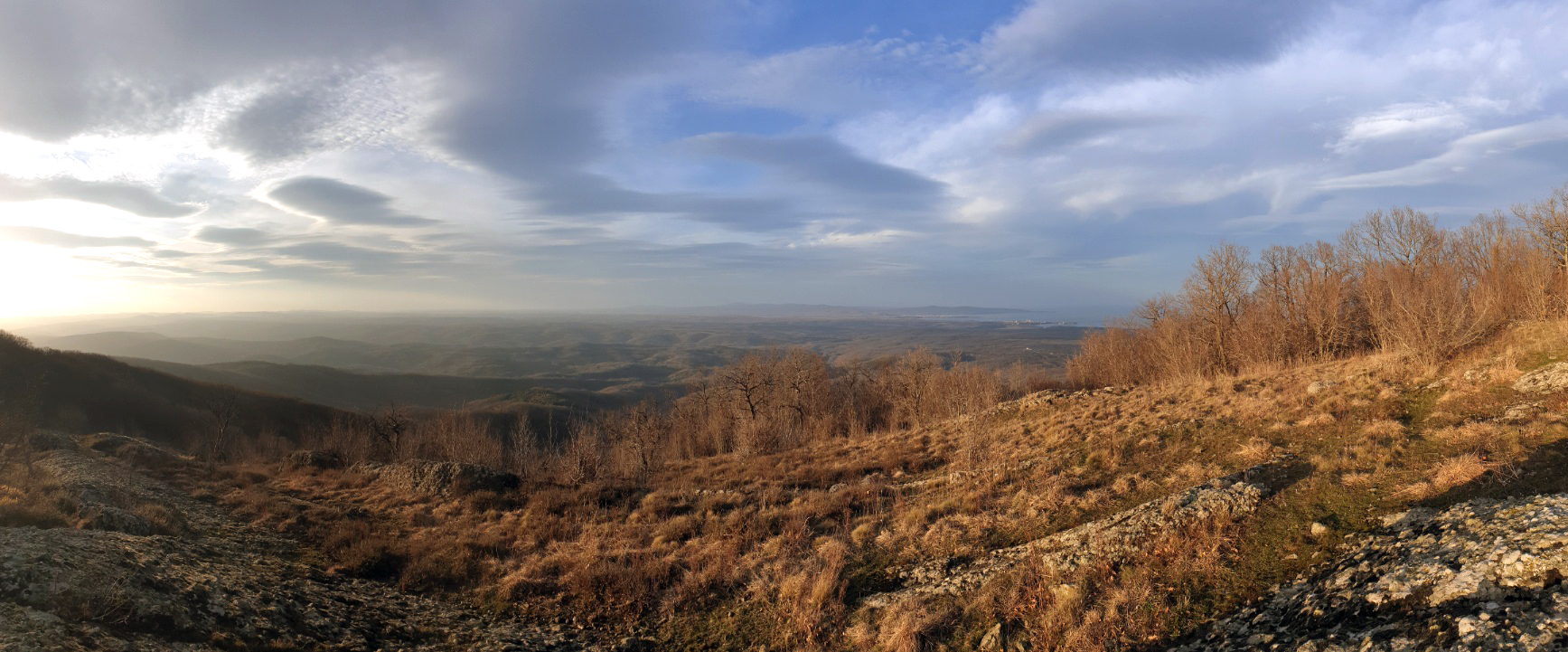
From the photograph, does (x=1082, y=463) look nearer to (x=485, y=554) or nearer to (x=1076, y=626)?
(x=1076, y=626)

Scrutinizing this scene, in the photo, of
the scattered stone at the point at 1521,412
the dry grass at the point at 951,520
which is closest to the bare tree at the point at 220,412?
the dry grass at the point at 951,520

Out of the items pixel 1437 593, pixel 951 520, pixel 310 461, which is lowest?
pixel 310 461

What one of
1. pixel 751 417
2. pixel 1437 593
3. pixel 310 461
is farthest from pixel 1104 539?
pixel 751 417

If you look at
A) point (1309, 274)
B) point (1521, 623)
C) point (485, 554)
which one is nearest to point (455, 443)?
point (485, 554)

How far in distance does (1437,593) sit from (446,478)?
71.2 feet

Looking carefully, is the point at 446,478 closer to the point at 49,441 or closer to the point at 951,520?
the point at 49,441

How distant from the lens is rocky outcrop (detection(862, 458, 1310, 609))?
8.02m

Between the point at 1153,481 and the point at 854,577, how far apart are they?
5.95 m

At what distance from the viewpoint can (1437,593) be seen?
4.83 metres

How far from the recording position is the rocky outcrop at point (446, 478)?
18.6 metres

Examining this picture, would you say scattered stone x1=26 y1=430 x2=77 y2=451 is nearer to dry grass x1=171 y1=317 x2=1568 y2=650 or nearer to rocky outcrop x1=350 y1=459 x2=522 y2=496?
dry grass x1=171 y1=317 x2=1568 y2=650

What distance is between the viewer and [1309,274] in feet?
114

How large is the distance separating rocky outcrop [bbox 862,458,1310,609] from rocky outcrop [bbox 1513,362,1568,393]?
554 centimetres

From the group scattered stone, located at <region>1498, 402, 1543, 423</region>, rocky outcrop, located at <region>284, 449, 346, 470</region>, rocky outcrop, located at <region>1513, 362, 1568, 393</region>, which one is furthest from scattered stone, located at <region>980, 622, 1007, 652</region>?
rocky outcrop, located at <region>284, 449, 346, 470</region>
